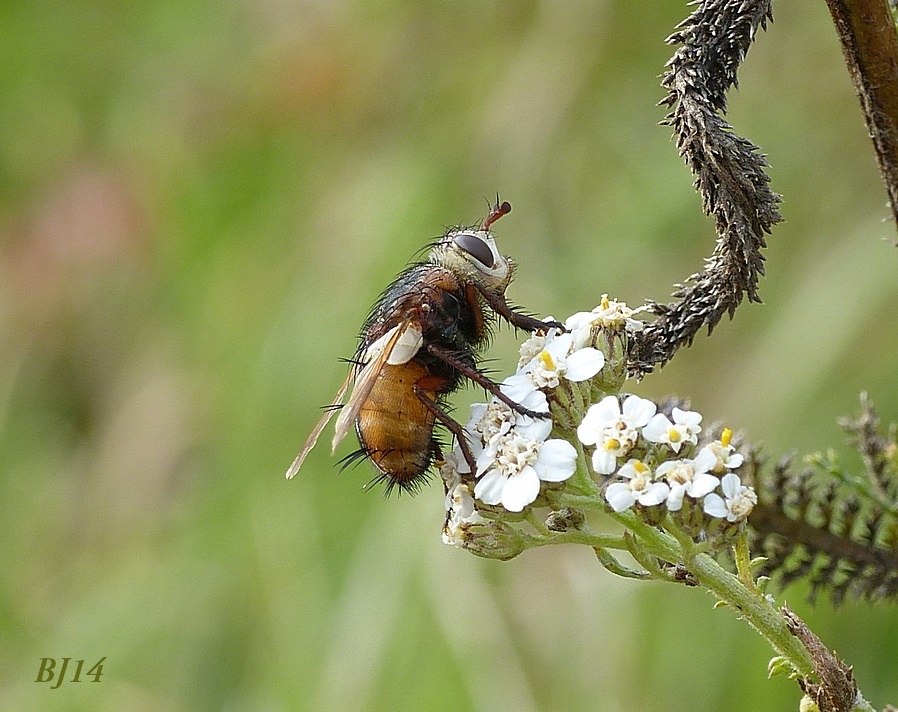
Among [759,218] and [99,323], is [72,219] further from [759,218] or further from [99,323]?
[759,218]

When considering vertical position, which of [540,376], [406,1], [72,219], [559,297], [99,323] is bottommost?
[540,376]

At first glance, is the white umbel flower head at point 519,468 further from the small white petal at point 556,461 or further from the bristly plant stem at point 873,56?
the bristly plant stem at point 873,56

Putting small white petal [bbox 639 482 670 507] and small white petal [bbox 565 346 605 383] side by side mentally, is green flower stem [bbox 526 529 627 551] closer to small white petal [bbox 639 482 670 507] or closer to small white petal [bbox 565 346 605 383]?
small white petal [bbox 639 482 670 507]

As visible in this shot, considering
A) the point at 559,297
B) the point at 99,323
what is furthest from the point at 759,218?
the point at 99,323

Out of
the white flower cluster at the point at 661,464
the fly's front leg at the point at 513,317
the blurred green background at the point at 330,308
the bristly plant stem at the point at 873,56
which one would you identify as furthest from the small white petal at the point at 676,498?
the blurred green background at the point at 330,308

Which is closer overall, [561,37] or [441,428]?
[441,428]

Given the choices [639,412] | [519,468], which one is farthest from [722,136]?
[519,468]

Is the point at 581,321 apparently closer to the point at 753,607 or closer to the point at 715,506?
the point at 715,506

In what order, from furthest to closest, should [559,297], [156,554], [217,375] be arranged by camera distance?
[217,375]
[156,554]
[559,297]
